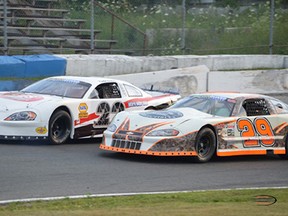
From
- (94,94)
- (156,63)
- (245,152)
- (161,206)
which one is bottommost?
(161,206)

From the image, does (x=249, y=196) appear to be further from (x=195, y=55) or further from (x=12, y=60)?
(x=195, y=55)

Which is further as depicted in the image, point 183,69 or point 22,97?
point 183,69

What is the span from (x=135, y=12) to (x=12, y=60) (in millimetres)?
7030

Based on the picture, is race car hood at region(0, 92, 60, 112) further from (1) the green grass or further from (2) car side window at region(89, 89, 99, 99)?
(1) the green grass

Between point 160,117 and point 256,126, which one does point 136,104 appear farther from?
point 256,126

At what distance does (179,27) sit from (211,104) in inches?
408

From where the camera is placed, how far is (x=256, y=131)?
1355 centimetres

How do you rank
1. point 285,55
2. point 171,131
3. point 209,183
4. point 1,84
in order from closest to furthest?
point 209,183
point 171,131
point 1,84
point 285,55

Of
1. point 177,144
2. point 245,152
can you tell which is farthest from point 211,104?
point 177,144

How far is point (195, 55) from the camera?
23.2 m

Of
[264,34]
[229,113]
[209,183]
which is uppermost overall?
[264,34]

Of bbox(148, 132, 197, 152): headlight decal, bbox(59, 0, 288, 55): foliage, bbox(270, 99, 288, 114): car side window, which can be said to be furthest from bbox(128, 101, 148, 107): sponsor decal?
bbox(59, 0, 288, 55): foliage

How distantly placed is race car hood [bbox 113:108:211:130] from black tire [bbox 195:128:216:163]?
0.94 ft

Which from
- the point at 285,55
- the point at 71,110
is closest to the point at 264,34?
the point at 285,55
